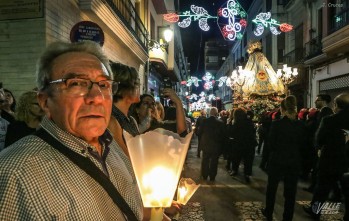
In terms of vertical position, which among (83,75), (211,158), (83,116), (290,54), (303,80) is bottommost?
(211,158)

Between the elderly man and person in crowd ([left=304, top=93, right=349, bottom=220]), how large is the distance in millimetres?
5377

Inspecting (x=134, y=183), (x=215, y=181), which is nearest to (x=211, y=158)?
(x=215, y=181)

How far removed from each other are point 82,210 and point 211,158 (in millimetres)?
9049

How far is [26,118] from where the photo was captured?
3.96 metres

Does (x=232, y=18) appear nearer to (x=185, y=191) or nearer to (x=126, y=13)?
(x=126, y=13)

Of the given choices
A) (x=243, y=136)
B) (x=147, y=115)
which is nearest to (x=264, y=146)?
(x=243, y=136)

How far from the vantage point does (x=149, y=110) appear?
221 inches

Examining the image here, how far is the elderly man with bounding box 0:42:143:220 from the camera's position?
51.9 inches

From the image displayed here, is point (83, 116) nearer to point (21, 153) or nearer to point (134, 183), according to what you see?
point (21, 153)

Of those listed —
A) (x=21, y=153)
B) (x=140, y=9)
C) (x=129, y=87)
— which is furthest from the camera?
(x=140, y=9)

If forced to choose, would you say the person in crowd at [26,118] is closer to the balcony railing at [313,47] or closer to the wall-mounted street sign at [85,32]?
the wall-mounted street sign at [85,32]

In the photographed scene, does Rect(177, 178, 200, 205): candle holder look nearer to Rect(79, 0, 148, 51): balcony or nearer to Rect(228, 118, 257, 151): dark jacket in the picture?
Rect(79, 0, 148, 51): balcony

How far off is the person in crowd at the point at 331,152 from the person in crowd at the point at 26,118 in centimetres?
505

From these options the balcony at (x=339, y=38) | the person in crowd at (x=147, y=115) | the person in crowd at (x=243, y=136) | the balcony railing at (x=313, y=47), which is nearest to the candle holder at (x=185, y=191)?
the person in crowd at (x=147, y=115)
